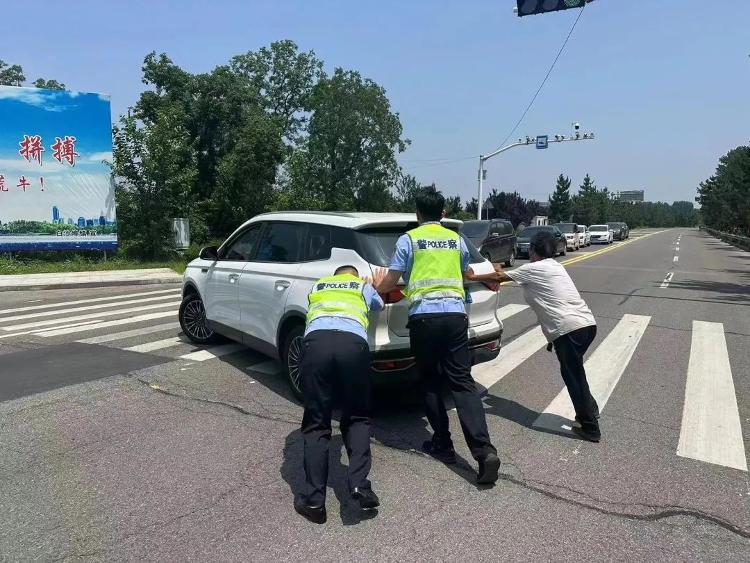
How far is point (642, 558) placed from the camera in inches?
118

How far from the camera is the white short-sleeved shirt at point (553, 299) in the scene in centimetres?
454

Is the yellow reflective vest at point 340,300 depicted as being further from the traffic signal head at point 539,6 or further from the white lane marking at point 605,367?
the traffic signal head at point 539,6

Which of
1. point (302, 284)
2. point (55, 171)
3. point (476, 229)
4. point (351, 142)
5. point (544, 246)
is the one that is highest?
point (351, 142)

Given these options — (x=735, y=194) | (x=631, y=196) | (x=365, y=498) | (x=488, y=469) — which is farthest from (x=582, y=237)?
(x=631, y=196)

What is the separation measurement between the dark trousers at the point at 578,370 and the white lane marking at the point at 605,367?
14.0 inches

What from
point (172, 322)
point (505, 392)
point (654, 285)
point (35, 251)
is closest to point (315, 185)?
point (35, 251)

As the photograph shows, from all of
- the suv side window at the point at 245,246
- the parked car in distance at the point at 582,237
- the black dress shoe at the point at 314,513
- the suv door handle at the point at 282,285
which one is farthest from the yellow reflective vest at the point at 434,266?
the parked car in distance at the point at 582,237

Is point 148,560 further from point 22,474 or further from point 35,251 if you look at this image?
point 35,251

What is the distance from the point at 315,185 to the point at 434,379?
4357 cm

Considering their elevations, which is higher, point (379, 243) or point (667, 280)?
point (379, 243)

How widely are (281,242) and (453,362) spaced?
263 cm

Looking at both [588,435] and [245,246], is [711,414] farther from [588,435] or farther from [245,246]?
[245,246]

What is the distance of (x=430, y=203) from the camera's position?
4.12 meters

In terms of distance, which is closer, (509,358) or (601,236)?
(509,358)
